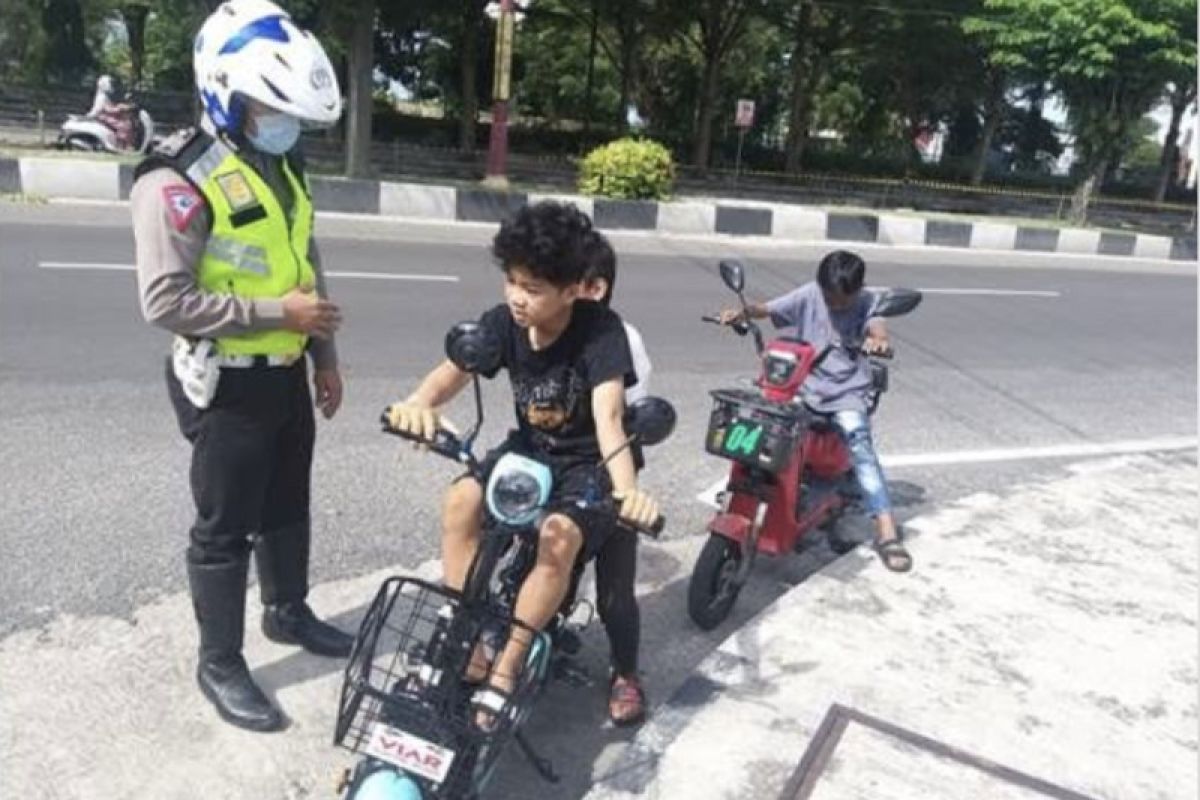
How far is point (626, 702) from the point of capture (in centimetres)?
320

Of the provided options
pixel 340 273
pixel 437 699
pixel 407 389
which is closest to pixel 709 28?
pixel 340 273

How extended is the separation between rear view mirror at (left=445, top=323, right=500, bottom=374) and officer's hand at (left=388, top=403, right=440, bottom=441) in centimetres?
19

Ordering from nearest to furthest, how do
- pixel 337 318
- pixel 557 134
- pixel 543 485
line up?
pixel 543 485, pixel 337 318, pixel 557 134

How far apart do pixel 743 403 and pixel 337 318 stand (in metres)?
1.52

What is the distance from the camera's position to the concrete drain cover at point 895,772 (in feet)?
9.34

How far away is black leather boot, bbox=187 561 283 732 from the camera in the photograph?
299 centimetres

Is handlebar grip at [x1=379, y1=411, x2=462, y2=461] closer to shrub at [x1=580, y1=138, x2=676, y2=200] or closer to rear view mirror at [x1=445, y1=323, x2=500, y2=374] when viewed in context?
rear view mirror at [x1=445, y1=323, x2=500, y2=374]

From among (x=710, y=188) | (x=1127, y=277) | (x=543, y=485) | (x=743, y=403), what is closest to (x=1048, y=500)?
(x=743, y=403)

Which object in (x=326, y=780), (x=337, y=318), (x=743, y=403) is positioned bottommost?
(x=326, y=780)

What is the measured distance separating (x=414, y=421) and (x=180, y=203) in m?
0.74

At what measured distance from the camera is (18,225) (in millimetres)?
10430

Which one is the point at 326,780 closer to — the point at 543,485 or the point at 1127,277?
the point at 543,485

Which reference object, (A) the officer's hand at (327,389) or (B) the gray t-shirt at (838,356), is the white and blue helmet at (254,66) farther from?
(B) the gray t-shirt at (838,356)

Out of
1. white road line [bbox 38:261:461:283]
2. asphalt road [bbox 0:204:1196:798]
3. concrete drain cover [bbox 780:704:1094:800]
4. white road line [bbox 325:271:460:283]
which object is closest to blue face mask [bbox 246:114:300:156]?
asphalt road [bbox 0:204:1196:798]
